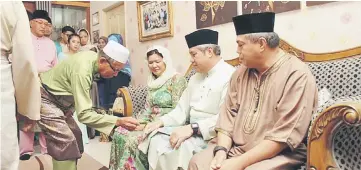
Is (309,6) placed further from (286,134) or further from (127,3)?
(127,3)

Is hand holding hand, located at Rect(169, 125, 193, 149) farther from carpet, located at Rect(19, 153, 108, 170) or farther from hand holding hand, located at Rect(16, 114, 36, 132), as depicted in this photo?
carpet, located at Rect(19, 153, 108, 170)

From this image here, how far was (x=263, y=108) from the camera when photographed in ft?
4.90

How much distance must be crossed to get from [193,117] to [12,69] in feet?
3.63

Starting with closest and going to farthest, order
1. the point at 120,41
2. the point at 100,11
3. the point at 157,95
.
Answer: the point at 157,95
the point at 120,41
the point at 100,11

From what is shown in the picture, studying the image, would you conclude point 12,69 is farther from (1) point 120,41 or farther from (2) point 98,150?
(1) point 120,41

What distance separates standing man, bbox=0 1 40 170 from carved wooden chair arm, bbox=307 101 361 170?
1346mm

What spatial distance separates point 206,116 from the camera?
2064mm

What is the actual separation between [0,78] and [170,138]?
3.15 feet

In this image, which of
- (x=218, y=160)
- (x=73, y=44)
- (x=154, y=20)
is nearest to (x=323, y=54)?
(x=218, y=160)

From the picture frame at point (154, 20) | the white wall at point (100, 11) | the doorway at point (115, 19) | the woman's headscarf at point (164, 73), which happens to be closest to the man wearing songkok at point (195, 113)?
the woman's headscarf at point (164, 73)

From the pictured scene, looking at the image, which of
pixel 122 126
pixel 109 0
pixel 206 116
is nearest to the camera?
pixel 206 116

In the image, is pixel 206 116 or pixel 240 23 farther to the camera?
pixel 206 116

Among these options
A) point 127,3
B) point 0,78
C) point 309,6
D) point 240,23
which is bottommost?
point 0,78

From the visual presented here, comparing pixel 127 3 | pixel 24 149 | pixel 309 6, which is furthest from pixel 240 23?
pixel 127 3
